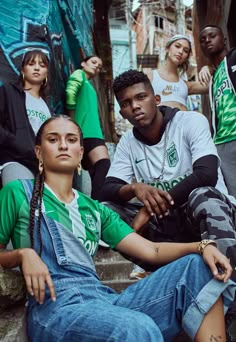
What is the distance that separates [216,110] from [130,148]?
1.16 metres

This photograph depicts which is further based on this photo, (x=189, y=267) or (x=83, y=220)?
(x=83, y=220)

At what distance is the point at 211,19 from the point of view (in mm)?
9117

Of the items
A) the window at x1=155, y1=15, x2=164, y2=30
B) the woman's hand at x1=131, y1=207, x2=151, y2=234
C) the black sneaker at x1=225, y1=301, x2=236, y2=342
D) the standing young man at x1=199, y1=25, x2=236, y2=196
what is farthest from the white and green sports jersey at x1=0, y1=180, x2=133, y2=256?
the window at x1=155, y1=15, x2=164, y2=30

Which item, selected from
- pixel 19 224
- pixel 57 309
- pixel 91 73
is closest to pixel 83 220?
pixel 19 224

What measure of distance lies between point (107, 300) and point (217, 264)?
21.4 inches

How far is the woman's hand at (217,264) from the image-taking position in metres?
2.04

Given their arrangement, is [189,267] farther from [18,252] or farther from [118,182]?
[118,182]

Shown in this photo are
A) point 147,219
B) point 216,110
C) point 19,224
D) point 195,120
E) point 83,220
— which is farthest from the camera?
point 216,110

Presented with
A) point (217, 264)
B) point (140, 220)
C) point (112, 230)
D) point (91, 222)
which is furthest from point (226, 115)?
point (217, 264)

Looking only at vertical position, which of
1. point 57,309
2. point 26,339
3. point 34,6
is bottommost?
point 26,339

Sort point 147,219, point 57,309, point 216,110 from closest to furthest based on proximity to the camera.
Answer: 1. point 57,309
2. point 147,219
3. point 216,110

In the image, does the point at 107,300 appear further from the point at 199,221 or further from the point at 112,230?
the point at 199,221

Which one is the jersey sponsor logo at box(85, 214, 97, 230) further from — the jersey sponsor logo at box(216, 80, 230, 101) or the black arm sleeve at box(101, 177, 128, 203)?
the jersey sponsor logo at box(216, 80, 230, 101)

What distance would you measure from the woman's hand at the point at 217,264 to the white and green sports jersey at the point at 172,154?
0.93m
